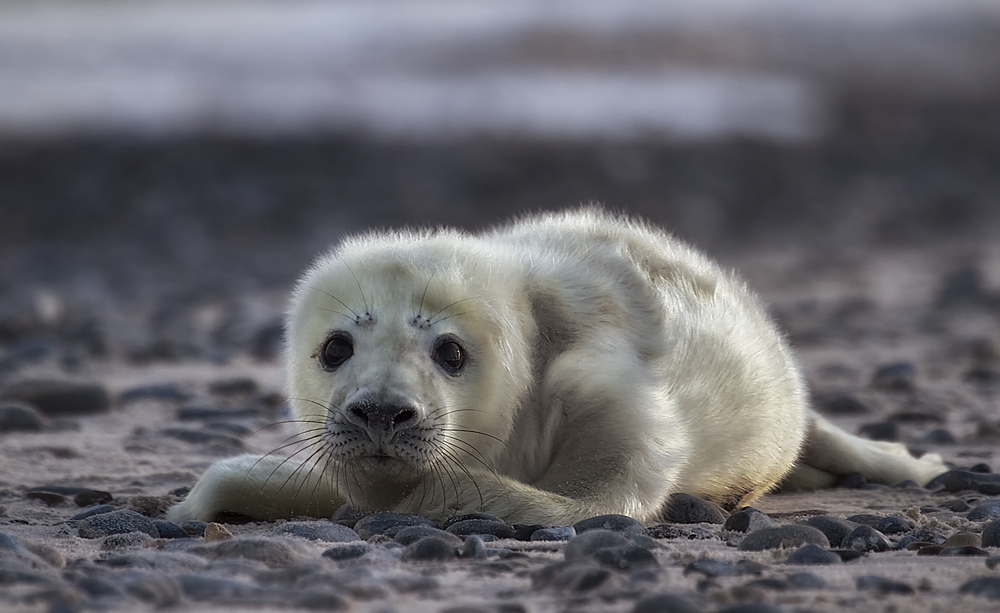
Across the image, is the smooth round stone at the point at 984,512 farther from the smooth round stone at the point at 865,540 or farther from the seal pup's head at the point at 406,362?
the seal pup's head at the point at 406,362

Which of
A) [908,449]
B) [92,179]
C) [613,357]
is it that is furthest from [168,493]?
[92,179]

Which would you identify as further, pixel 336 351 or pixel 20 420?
pixel 20 420

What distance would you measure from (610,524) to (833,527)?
0.55 meters

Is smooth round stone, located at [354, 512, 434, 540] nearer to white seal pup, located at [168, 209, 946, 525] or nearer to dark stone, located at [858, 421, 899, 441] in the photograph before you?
white seal pup, located at [168, 209, 946, 525]

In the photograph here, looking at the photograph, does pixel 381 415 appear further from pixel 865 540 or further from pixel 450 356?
pixel 865 540

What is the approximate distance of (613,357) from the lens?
3.79 m

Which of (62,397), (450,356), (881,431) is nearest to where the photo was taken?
(450,356)

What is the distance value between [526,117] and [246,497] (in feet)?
56.8

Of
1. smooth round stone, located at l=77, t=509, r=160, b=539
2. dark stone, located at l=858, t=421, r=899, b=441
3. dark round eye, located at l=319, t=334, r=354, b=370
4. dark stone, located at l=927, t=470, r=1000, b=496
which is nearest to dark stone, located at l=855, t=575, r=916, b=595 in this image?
dark round eye, located at l=319, t=334, r=354, b=370

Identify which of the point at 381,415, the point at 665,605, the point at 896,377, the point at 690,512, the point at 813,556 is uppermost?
the point at 896,377

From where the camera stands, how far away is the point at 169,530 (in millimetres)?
3520

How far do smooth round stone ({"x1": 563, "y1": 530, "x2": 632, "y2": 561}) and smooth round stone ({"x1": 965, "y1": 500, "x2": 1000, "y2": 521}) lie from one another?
1.21m

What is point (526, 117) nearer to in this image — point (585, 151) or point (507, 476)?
point (585, 151)

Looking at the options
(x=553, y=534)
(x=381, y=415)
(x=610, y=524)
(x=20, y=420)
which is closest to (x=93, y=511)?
(x=381, y=415)
